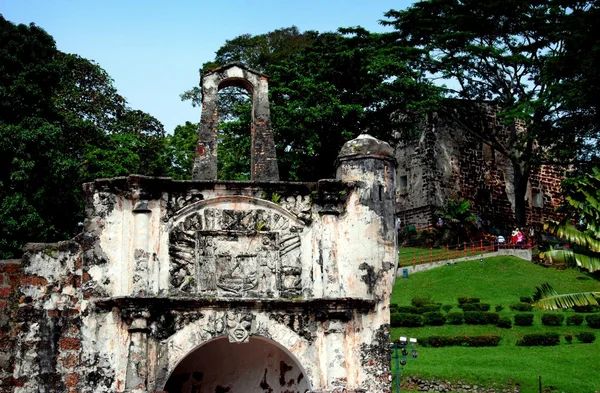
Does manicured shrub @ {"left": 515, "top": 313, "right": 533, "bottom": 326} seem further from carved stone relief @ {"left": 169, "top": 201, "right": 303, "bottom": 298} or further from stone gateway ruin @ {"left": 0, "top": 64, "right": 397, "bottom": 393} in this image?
carved stone relief @ {"left": 169, "top": 201, "right": 303, "bottom": 298}

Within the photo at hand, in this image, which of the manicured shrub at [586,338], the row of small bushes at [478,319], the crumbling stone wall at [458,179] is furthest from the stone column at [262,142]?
the crumbling stone wall at [458,179]

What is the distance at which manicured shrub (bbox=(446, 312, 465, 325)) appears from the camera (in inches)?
1054

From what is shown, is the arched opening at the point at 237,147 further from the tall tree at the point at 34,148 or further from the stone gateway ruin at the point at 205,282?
the stone gateway ruin at the point at 205,282

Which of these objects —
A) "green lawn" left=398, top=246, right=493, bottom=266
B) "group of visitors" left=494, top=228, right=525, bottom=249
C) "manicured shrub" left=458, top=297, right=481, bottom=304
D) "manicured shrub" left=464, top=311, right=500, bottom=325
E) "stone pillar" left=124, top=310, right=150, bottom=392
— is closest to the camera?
"stone pillar" left=124, top=310, right=150, bottom=392

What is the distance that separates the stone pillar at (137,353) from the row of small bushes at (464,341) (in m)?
14.6

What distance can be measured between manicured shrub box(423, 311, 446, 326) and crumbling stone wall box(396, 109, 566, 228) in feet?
50.6

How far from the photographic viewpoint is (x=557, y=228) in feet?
45.0

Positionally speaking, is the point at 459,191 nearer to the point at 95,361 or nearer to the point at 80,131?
the point at 80,131

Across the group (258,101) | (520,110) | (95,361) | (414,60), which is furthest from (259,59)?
(95,361)

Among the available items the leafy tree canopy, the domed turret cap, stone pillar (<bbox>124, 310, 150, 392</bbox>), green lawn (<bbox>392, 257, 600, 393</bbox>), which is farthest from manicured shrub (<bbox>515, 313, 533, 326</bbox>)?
stone pillar (<bbox>124, 310, 150, 392</bbox>)

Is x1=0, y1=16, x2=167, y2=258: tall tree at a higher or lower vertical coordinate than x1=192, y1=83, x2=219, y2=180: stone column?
higher

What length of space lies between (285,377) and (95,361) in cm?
406

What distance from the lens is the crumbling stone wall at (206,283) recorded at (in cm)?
1169

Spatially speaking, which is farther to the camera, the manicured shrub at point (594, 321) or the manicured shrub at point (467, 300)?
the manicured shrub at point (467, 300)
